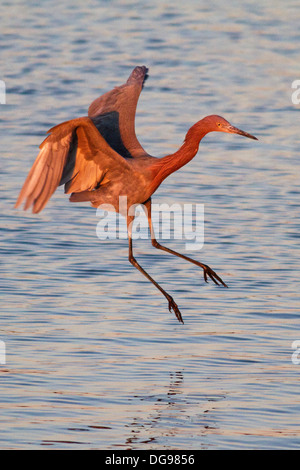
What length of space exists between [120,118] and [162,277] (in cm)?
158

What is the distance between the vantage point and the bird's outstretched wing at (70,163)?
8.93m

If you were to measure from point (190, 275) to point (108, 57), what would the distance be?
9.47 m

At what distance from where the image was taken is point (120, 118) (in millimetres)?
10414

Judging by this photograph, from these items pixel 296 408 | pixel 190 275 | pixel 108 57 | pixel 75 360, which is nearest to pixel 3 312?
pixel 75 360

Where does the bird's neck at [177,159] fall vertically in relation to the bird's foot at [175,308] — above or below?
above

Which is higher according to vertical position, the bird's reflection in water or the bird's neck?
the bird's neck

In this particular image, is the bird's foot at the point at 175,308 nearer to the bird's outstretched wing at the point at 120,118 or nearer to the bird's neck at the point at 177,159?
the bird's neck at the point at 177,159

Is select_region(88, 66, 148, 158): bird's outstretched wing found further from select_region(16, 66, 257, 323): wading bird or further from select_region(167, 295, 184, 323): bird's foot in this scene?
select_region(167, 295, 184, 323): bird's foot

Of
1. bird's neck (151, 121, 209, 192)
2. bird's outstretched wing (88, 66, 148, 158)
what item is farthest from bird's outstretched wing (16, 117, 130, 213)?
bird's outstretched wing (88, 66, 148, 158)

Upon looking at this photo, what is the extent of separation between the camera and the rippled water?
8055mm

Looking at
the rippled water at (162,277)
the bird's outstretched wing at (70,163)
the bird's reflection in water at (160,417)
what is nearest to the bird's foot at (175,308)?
the rippled water at (162,277)

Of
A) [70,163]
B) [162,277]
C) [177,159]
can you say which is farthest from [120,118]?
[162,277]

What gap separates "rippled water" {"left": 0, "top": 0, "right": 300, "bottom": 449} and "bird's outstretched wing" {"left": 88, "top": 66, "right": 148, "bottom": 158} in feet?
4.24

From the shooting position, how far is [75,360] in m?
8.95
